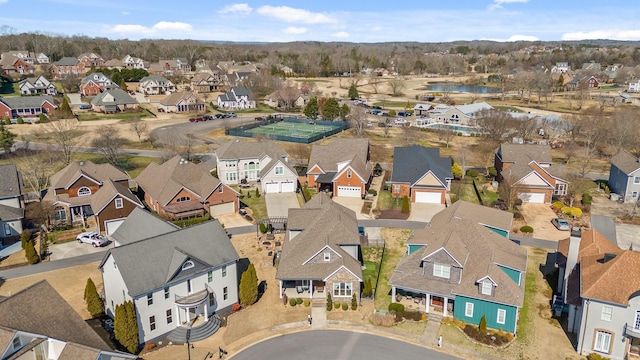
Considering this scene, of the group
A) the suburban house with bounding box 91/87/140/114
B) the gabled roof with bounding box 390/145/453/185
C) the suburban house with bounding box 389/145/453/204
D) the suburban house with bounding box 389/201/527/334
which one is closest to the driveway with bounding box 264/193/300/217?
the suburban house with bounding box 389/145/453/204

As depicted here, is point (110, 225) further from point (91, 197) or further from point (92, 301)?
point (92, 301)

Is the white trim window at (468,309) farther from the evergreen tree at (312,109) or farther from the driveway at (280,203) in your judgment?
the evergreen tree at (312,109)

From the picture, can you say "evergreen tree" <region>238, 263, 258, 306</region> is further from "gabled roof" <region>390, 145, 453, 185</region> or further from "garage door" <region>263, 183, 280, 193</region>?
"gabled roof" <region>390, 145, 453, 185</region>

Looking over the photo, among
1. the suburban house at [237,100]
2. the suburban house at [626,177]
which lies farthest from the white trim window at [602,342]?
the suburban house at [237,100]

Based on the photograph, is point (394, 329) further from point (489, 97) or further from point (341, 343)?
point (489, 97)

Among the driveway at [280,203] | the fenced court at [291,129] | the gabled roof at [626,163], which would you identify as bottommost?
the driveway at [280,203]

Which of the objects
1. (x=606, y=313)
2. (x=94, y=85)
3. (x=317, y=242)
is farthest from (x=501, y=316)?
(x=94, y=85)
